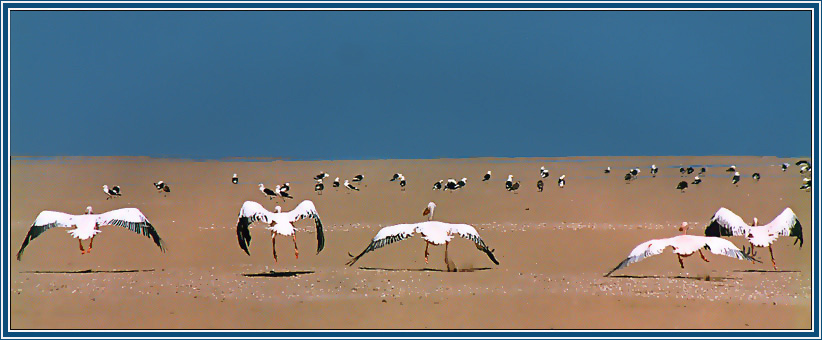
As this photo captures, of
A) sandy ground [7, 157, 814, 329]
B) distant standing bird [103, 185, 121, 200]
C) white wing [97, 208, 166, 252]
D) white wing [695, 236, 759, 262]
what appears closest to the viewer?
sandy ground [7, 157, 814, 329]

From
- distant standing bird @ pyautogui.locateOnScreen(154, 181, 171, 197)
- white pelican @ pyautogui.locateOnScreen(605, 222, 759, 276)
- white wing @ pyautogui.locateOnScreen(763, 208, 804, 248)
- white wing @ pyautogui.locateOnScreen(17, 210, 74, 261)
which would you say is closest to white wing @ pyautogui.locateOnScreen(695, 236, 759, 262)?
white pelican @ pyautogui.locateOnScreen(605, 222, 759, 276)

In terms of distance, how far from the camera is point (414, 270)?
488 inches

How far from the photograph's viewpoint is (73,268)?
1258 cm

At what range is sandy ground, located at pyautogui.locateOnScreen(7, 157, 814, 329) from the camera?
10266 mm

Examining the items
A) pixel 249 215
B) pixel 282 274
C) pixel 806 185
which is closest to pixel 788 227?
pixel 282 274

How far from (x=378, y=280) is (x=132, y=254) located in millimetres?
4143

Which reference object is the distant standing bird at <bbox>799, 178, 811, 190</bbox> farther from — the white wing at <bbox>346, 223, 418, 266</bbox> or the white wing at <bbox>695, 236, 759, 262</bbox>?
the white wing at <bbox>346, 223, 418, 266</bbox>

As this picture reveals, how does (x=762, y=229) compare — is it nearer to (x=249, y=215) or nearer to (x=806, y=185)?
(x=249, y=215)

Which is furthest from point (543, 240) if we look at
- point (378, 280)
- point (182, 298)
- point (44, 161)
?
point (44, 161)

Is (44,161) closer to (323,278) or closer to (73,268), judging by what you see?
(73,268)

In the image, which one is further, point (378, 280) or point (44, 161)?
point (44, 161)

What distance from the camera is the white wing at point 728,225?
476 inches

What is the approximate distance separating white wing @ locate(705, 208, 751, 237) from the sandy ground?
55 cm

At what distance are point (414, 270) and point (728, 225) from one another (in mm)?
4365
